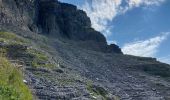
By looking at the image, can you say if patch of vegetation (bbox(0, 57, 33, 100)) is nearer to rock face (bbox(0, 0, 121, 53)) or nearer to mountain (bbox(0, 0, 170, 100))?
mountain (bbox(0, 0, 170, 100))

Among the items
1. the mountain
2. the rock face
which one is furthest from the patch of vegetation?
the rock face

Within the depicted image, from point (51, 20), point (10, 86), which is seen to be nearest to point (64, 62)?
point (10, 86)

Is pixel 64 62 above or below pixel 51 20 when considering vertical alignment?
below

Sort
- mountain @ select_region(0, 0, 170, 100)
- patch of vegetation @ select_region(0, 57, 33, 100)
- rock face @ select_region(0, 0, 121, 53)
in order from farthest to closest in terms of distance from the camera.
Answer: rock face @ select_region(0, 0, 121, 53) < mountain @ select_region(0, 0, 170, 100) < patch of vegetation @ select_region(0, 57, 33, 100)

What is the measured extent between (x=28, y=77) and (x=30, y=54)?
2224cm

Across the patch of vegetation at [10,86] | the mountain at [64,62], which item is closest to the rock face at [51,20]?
the mountain at [64,62]

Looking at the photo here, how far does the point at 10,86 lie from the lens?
31.2 m

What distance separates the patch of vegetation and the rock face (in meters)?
86.5

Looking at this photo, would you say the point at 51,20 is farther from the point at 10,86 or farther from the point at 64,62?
the point at 10,86

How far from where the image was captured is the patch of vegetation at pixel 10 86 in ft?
96.4

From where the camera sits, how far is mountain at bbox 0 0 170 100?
156 ft

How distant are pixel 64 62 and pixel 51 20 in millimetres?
86925

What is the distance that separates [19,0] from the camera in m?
143

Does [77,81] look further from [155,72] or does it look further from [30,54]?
[155,72]
